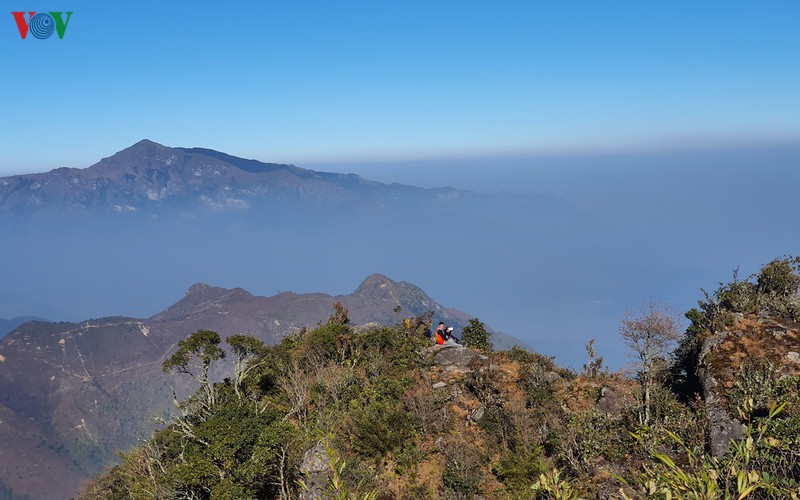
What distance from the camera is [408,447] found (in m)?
18.9

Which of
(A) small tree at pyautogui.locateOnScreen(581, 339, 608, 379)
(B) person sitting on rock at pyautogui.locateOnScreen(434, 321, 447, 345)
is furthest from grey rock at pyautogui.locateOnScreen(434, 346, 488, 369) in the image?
(A) small tree at pyautogui.locateOnScreen(581, 339, 608, 379)

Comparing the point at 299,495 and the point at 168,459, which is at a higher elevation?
the point at 299,495

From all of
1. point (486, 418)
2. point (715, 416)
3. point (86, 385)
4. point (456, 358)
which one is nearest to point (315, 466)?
point (486, 418)

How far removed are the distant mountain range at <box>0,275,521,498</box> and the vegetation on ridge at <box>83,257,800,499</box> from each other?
3918 inches

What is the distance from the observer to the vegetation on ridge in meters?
15.0

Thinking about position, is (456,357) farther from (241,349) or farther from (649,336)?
(241,349)

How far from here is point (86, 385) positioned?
153 metres

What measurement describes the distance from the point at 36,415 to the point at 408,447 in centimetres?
Answer: 17241

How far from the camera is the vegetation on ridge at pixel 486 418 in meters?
15.0

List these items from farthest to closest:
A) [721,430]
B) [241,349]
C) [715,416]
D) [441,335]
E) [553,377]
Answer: [441,335], [241,349], [553,377], [715,416], [721,430]

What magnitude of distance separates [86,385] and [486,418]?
17711cm

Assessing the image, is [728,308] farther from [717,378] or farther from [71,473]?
[71,473]

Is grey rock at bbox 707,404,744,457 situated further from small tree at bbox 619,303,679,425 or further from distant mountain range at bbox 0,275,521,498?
distant mountain range at bbox 0,275,521,498

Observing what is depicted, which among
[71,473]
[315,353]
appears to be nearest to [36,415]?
[71,473]
